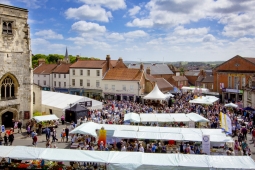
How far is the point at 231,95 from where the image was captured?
4456cm

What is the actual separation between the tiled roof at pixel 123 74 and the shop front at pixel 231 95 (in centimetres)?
1479

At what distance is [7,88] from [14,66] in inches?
81.6

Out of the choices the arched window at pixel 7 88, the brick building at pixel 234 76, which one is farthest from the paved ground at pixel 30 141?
the brick building at pixel 234 76

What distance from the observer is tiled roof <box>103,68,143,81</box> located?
4162 cm

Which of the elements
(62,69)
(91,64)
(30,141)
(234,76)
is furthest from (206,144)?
(62,69)

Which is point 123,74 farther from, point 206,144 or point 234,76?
point 206,144

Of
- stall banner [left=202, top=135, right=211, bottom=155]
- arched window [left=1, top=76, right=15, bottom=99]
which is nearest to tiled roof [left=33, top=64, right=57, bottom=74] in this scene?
arched window [left=1, top=76, right=15, bottom=99]

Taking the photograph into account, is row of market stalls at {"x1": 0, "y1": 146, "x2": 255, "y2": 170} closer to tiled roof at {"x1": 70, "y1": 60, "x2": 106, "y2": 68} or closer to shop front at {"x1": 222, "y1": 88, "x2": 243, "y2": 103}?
tiled roof at {"x1": 70, "y1": 60, "x2": 106, "y2": 68}

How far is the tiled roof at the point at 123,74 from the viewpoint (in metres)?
41.6

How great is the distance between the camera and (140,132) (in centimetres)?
1730

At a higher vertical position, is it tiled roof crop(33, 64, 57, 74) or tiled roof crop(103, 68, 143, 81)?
tiled roof crop(33, 64, 57, 74)

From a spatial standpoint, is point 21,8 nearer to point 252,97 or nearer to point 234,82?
point 252,97

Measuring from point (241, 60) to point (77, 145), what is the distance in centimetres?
3465

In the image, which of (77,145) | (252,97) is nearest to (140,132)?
(77,145)
